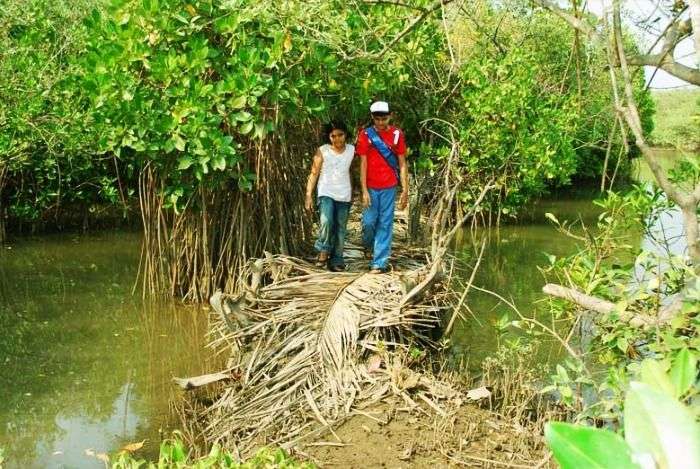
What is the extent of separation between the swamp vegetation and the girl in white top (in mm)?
380

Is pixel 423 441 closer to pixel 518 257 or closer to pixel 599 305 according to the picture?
pixel 599 305

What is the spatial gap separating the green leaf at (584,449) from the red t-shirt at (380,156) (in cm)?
681

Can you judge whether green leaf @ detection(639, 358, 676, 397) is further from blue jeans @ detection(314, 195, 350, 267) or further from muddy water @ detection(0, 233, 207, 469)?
blue jeans @ detection(314, 195, 350, 267)

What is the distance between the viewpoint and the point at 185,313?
9477 millimetres

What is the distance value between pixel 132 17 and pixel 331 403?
14.2 ft

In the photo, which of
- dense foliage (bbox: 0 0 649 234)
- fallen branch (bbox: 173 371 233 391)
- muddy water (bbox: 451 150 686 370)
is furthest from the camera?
muddy water (bbox: 451 150 686 370)

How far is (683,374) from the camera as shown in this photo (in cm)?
151

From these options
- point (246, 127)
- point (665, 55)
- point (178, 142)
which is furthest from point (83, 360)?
point (665, 55)

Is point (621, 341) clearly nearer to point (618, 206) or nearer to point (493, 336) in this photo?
point (618, 206)

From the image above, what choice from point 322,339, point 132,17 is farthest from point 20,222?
point 322,339

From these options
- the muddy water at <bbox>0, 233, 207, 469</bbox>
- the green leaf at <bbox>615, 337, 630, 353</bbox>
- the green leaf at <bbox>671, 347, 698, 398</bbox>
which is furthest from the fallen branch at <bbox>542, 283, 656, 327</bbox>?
the muddy water at <bbox>0, 233, 207, 469</bbox>

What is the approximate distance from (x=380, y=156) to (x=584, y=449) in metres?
6.84

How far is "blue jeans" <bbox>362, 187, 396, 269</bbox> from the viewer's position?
7.56 m

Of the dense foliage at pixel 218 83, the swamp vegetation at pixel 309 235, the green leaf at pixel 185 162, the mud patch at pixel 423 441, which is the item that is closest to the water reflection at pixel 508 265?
the swamp vegetation at pixel 309 235
